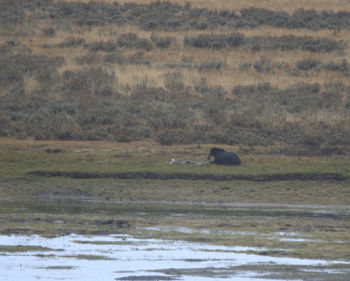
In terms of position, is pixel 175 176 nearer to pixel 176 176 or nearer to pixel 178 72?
pixel 176 176

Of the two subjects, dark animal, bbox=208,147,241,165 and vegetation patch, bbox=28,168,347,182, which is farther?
dark animal, bbox=208,147,241,165

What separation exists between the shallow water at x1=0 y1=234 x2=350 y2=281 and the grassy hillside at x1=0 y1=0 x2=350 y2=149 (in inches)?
647

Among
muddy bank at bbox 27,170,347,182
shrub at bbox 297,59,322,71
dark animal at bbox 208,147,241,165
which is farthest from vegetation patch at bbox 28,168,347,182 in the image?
shrub at bbox 297,59,322,71

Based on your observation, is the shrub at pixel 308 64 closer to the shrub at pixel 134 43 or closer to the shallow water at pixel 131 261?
the shrub at pixel 134 43

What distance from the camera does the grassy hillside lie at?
33656 millimetres

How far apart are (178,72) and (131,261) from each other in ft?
103

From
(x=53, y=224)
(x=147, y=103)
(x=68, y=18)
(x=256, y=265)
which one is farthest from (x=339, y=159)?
(x=68, y=18)

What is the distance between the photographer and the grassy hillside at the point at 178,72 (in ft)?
110

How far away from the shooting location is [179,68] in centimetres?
4516

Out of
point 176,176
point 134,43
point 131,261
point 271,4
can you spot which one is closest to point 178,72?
point 134,43

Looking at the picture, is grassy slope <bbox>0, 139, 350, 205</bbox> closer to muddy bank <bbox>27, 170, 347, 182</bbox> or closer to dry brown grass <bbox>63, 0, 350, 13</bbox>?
muddy bank <bbox>27, 170, 347, 182</bbox>

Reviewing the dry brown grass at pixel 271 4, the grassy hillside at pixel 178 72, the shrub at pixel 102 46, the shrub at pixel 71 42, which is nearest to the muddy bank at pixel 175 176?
the grassy hillside at pixel 178 72

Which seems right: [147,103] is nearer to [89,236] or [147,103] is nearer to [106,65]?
[106,65]

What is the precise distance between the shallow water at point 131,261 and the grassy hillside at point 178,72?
1644 cm
